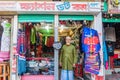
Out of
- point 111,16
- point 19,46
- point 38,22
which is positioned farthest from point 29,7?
point 111,16

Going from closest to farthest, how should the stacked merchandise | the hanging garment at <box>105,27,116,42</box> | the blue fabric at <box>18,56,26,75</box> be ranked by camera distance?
the blue fabric at <box>18,56,26,75</box> < the stacked merchandise < the hanging garment at <box>105,27,116,42</box>

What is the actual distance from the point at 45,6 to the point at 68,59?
1807mm

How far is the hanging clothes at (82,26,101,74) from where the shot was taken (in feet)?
32.3

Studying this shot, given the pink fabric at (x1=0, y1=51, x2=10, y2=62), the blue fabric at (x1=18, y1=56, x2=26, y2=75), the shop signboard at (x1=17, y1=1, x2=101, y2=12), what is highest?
the shop signboard at (x1=17, y1=1, x2=101, y2=12)

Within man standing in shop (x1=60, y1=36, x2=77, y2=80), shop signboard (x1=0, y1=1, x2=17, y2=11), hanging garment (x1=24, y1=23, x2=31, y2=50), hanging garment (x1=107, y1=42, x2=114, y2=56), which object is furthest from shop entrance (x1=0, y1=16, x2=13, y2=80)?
hanging garment (x1=107, y1=42, x2=114, y2=56)

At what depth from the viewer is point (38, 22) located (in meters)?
10.0

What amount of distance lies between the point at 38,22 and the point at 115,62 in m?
3.84

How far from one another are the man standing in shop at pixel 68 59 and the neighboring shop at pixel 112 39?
1.23 meters

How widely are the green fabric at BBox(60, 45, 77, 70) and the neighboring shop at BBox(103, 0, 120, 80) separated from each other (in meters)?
1.21

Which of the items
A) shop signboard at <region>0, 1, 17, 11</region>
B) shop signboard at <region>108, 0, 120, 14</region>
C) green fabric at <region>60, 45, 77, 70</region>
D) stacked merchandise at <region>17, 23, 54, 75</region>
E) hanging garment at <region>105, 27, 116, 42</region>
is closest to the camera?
green fabric at <region>60, 45, 77, 70</region>

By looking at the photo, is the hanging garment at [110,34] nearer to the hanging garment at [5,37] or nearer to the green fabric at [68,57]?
the green fabric at [68,57]

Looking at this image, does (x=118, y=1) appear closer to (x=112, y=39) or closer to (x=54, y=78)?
(x=112, y=39)

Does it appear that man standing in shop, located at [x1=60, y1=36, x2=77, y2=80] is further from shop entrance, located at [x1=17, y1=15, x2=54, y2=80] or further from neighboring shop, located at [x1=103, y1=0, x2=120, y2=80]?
neighboring shop, located at [x1=103, y1=0, x2=120, y2=80]

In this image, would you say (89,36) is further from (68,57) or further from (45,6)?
(45,6)
